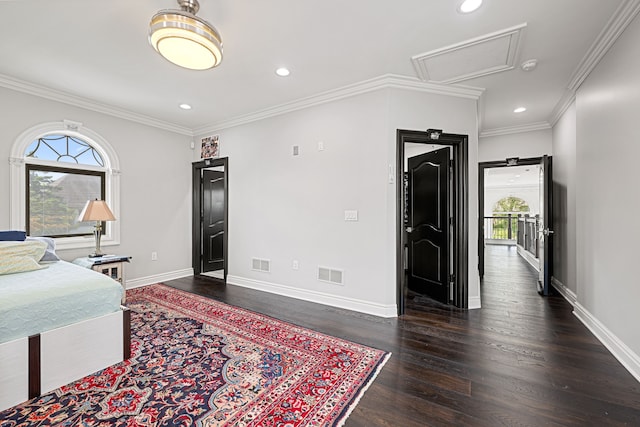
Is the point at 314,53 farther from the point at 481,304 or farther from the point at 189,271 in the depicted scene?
the point at 189,271

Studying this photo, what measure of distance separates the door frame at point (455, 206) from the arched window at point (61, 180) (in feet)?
13.3

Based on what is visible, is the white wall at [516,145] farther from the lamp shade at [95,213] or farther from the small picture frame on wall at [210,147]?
the lamp shade at [95,213]

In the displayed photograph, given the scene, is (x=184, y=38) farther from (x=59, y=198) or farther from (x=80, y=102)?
(x=59, y=198)

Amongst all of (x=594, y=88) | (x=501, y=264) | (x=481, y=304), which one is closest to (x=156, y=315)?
(x=481, y=304)

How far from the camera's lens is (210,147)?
16.3 ft

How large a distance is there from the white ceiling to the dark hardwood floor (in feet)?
8.80

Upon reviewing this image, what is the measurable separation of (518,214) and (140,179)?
12.1 m

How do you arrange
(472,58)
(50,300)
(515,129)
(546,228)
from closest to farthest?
(50,300) < (472,58) < (546,228) < (515,129)

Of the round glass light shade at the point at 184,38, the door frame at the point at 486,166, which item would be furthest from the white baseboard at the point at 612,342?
the round glass light shade at the point at 184,38

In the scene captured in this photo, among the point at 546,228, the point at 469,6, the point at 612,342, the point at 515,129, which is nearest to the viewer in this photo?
the point at 469,6

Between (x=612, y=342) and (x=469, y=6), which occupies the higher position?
(x=469, y=6)

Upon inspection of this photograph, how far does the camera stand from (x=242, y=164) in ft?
14.9

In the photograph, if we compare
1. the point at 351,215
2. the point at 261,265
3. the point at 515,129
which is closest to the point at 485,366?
the point at 351,215

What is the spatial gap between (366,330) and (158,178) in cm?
410
